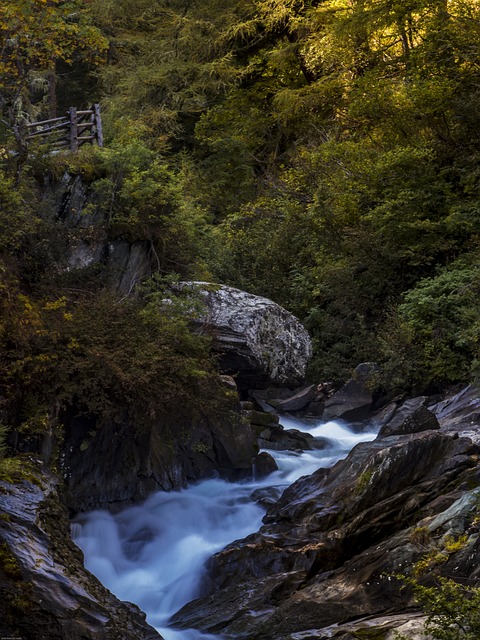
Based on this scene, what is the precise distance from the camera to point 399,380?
16094 millimetres

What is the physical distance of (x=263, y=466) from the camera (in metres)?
12.8

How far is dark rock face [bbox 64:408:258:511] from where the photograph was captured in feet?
35.4

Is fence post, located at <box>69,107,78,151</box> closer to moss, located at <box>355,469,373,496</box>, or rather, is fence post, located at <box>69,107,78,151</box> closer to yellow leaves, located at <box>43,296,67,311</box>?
yellow leaves, located at <box>43,296,67,311</box>

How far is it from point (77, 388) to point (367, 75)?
50.1ft

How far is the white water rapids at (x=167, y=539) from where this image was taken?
950 cm

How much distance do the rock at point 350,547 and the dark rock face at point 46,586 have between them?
136cm

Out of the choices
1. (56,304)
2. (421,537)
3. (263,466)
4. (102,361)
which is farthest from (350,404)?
(421,537)

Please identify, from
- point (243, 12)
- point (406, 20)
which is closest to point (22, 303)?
point (406, 20)

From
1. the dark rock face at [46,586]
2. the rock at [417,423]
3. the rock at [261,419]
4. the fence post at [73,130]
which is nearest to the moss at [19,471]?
the dark rock face at [46,586]

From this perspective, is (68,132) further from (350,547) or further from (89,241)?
(350,547)

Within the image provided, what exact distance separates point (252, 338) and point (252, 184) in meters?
14.2

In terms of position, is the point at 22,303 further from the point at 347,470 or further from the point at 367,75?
the point at 367,75

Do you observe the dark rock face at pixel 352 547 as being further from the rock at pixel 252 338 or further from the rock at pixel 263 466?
the rock at pixel 252 338

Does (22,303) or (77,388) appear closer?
(77,388)
